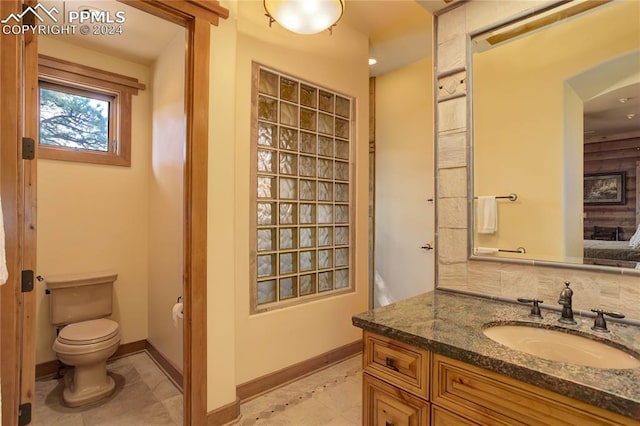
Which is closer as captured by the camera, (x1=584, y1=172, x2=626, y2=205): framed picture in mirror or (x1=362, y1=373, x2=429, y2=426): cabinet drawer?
(x1=362, y1=373, x2=429, y2=426): cabinet drawer

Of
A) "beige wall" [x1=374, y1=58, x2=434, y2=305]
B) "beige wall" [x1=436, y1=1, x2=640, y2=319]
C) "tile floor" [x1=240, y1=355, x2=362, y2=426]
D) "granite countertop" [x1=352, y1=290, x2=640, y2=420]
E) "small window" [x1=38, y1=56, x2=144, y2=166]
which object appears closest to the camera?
"granite countertop" [x1=352, y1=290, x2=640, y2=420]

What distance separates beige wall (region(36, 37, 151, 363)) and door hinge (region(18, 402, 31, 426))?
1.48 m

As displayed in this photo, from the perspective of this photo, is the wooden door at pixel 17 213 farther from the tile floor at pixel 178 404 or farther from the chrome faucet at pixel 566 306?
the chrome faucet at pixel 566 306

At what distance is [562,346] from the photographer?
1.19m

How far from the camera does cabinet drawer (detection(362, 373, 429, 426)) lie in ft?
3.73

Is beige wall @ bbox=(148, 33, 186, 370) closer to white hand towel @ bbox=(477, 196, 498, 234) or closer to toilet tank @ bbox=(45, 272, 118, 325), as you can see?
toilet tank @ bbox=(45, 272, 118, 325)

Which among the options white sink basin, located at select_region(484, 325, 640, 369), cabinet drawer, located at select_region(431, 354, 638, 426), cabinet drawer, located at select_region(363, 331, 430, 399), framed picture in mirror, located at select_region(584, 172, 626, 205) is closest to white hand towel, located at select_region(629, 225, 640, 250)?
framed picture in mirror, located at select_region(584, 172, 626, 205)

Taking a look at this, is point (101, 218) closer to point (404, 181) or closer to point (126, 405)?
point (126, 405)

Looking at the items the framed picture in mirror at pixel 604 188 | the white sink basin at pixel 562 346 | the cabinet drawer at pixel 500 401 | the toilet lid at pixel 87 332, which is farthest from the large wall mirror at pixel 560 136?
the toilet lid at pixel 87 332

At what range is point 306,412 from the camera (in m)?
2.01

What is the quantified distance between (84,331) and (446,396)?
8.14ft

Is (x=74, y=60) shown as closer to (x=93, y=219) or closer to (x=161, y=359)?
(x=93, y=219)

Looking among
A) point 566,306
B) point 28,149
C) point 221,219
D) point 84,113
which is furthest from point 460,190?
point 84,113

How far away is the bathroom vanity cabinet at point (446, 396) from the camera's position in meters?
0.86
